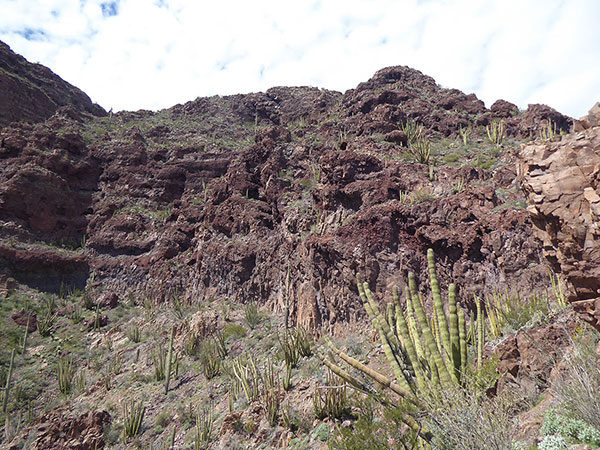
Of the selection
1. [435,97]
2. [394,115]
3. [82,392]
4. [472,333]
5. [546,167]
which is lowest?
[82,392]

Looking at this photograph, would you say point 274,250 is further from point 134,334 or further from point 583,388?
point 583,388

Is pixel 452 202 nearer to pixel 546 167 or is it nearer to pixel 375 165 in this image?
pixel 375 165

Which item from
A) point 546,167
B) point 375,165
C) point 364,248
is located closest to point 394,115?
point 375,165

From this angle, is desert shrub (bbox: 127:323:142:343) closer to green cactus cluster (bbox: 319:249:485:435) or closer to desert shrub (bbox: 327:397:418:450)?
green cactus cluster (bbox: 319:249:485:435)

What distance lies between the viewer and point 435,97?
2059cm

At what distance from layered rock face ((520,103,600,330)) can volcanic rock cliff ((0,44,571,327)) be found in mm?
4258

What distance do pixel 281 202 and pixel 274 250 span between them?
276 cm

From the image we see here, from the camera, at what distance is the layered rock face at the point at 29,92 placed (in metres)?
29.6

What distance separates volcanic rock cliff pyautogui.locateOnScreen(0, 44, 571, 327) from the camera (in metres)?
9.93

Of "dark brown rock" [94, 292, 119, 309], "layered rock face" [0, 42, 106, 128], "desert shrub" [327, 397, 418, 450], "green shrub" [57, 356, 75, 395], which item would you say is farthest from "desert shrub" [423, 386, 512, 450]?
"layered rock face" [0, 42, 106, 128]

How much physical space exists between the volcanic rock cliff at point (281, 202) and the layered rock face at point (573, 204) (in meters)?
4.26

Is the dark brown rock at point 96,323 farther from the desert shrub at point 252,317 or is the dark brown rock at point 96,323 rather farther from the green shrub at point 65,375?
the desert shrub at point 252,317

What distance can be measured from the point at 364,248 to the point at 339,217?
238cm

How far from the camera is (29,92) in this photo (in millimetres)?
31422
